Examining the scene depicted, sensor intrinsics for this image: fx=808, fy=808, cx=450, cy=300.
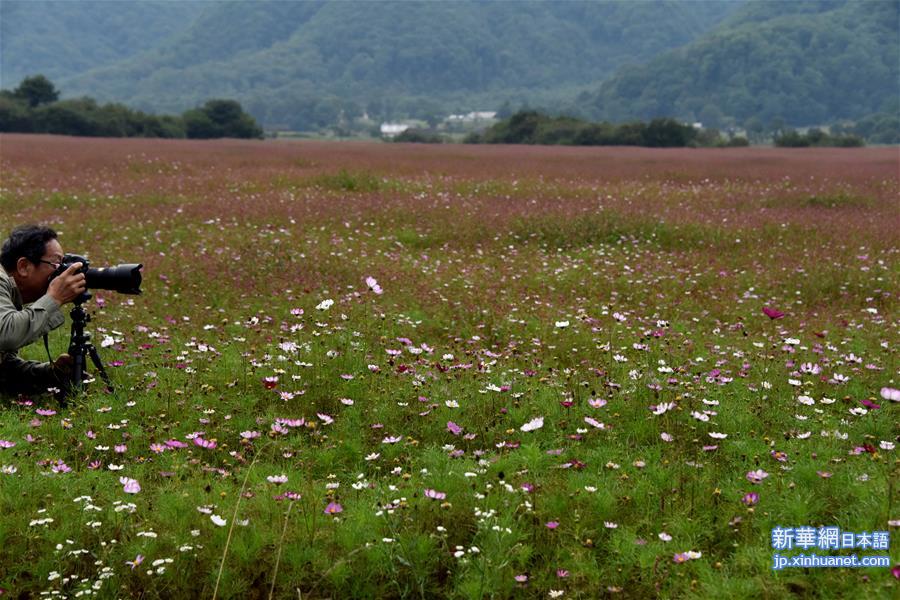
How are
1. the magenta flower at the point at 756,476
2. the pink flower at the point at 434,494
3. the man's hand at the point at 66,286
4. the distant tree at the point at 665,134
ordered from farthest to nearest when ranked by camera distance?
the distant tree at the point at 665,134
the man's hand at the point at 66,286
the magenta flower at the point at 756,476
the pink flower at the point at 434,494

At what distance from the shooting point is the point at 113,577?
3748 millimetres

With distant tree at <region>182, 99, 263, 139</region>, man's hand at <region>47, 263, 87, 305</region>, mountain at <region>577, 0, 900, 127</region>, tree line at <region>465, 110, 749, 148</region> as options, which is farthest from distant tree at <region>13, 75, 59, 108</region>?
mountain at <region>577, 0, 900, 127</region>

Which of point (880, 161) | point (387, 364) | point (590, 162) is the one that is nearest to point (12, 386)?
point (387, 364)

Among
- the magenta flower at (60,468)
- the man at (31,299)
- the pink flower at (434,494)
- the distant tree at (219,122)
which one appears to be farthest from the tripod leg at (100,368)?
the distant tree at (219,122)

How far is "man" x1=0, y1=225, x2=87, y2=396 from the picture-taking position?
485 centimetres

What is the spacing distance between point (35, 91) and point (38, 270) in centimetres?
6223

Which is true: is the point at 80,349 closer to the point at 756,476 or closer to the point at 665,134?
the point at 756,476

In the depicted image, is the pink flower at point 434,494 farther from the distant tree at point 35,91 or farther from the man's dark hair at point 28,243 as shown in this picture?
the distant tree at point 35,91

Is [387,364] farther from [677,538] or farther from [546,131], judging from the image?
[546,131]

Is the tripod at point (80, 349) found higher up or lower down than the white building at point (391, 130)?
lower down

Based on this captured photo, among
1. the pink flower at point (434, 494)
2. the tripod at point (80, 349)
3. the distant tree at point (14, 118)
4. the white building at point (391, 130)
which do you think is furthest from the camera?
the white building at point (391, 130)

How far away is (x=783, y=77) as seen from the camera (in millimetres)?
166250

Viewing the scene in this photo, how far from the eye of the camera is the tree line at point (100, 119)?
5134cm

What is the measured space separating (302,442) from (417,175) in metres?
16.1
